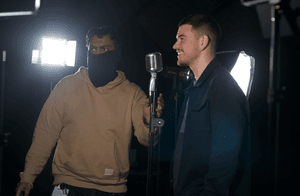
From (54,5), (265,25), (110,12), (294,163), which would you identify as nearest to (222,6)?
(265,25)

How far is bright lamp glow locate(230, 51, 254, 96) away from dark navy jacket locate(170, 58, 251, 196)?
21.2 inches

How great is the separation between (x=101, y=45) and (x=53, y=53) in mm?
607

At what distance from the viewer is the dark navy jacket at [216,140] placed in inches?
42.2

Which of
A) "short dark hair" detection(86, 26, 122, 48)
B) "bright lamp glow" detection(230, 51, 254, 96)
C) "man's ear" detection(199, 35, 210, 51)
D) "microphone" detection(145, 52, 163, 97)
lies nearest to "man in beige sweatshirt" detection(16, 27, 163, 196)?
"short dark hair" detection(86, 26, 122, 48)

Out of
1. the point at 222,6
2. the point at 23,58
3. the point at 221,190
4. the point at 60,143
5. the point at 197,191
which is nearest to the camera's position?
the point at 221,190

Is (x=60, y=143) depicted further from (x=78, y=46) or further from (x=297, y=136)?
(x=297, y=136)

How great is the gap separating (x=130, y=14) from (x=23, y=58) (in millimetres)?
1151

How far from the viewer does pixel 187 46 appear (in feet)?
5.12

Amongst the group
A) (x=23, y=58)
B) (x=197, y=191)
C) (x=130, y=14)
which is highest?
(x=130, y=14)

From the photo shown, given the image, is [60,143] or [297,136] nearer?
[297,136]

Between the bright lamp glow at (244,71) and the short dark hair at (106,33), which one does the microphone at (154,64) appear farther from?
the bright lamp glow at (244,71)

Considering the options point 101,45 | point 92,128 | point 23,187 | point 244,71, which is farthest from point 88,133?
point 244,71

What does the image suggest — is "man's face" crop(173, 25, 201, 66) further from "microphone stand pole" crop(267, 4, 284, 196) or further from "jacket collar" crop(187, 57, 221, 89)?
"microphone stand pole" crop(267, 4, 284, 196)

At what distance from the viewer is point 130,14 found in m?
2.31
